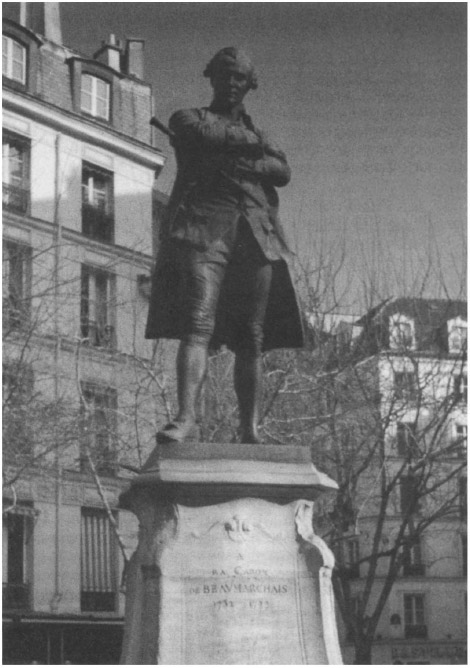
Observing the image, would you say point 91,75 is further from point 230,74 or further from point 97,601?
point 230,74

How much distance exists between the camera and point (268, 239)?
306 inches

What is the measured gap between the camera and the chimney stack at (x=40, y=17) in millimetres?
28703

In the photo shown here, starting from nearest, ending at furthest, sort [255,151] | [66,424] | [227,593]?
[227,593], [255,151], [66,424]

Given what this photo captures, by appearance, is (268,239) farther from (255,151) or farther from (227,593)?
(227,593)

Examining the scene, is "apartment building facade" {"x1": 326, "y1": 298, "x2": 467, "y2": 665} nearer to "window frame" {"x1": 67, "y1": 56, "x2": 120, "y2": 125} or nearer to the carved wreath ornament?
"window frame" {"x1": 67, "y1": 56, "x2": 120, "y2": 125}

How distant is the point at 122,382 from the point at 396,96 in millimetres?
9157

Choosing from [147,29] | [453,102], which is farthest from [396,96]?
[147,29]

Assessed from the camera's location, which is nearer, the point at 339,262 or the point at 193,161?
the point at 193,161

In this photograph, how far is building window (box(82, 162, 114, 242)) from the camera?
28.2 metres

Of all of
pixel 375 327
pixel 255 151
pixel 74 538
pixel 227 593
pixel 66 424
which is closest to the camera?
pixel 227 593

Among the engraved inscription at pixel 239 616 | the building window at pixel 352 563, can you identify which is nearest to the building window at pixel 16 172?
the building window at pixel 352 563

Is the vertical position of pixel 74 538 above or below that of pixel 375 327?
below

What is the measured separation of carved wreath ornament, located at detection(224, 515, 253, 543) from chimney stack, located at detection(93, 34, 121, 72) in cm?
2466

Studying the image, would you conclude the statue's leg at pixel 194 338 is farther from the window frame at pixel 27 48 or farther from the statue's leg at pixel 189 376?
the window frame at pixel 27 48
